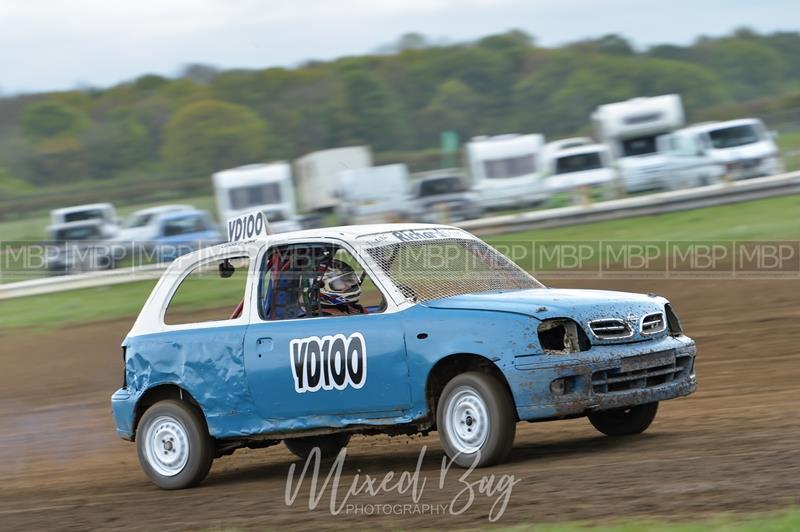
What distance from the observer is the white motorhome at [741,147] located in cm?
2759

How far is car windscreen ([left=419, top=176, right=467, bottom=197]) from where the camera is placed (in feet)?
98.3

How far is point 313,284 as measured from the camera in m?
8.09

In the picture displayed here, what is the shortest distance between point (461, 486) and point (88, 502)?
277cm

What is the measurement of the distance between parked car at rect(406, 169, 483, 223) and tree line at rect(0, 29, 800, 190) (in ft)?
64.7

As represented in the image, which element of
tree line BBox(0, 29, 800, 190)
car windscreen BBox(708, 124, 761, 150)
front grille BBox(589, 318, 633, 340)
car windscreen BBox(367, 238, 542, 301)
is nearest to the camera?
front grille BBox(589, 318, 633, 340)

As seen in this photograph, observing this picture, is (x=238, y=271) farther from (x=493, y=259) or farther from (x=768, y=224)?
(x=768, y=224)

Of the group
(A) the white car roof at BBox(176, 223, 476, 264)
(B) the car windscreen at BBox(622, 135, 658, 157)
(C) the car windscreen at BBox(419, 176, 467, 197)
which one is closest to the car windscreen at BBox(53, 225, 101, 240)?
(C) the car windscreen at BBox(419, 176, 467, 197)

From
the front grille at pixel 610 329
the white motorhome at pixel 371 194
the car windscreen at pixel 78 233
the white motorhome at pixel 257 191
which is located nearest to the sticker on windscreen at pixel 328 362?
the front grille at pixel 610 329

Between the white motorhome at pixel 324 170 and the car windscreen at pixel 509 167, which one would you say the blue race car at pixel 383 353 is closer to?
the car windscreen at pixel 509 167

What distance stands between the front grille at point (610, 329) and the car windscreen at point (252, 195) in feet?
82.0

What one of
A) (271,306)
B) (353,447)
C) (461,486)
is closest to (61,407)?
(353,447)

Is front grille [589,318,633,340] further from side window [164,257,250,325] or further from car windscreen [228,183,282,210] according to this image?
car windscreen [228,183,282,210]

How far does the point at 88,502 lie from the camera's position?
26.5 ft

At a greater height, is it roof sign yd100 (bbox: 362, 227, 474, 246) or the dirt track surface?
roof sign yd100 (bbox: 362, 227, 474, 246)
